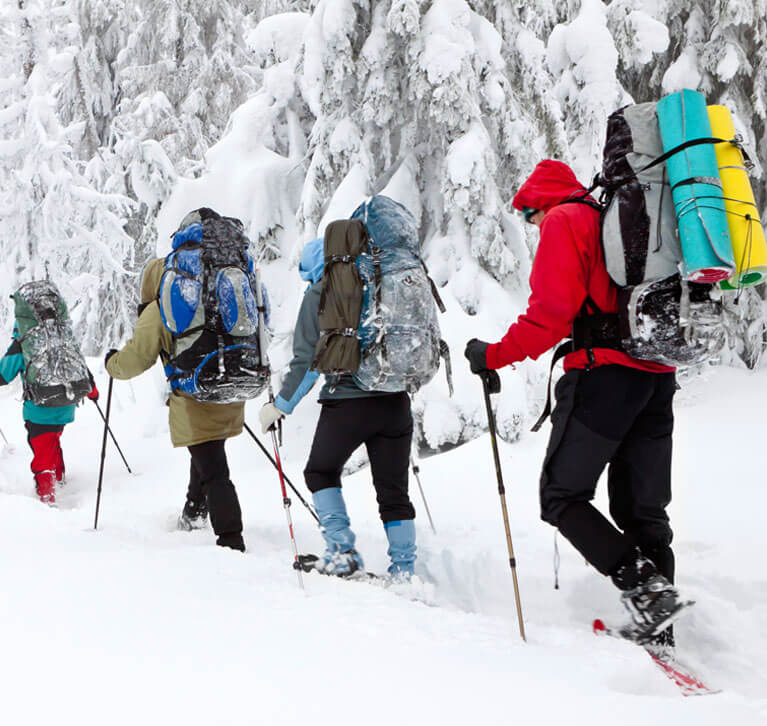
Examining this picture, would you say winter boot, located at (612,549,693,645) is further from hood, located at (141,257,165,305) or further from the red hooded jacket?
hood, located at (141,257,165,305)

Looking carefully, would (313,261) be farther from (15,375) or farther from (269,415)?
(15,375)

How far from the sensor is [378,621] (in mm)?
2520

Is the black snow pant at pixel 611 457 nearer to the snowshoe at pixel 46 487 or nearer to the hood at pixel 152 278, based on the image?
the hood at pixel 152 278

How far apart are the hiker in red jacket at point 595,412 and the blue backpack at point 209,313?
1.71 m

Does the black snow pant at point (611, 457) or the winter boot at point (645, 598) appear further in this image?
the black snow pant at point (611, 457)

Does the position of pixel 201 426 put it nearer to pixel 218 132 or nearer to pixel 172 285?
pixel 172 285

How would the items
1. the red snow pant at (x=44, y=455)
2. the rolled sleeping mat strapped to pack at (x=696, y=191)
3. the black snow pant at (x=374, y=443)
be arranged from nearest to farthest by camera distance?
the rolled sleeping mat strapped to pack at (x=696, y=191) → the black snow pant at (x=374, y=443) → the red snow pant at (x=44, y=455)

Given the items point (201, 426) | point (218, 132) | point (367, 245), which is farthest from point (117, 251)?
point (367, 245)

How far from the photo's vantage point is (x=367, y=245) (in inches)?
134

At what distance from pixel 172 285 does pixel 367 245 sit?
128 cm

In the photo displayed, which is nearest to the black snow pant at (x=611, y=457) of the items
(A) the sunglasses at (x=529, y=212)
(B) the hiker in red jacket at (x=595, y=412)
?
(B) the hiker in red jacket at (x=595, y=412)

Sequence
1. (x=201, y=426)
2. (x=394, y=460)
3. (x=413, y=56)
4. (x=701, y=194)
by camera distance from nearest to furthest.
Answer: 1. (x=701, y=194)
2. (x=394, y=460)
3. (x=201, y=426)
4. (x=413, y=56)

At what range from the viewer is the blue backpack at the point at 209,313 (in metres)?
3.78

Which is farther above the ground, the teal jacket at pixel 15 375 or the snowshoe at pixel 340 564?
the teal jacket at pixel 15 375
